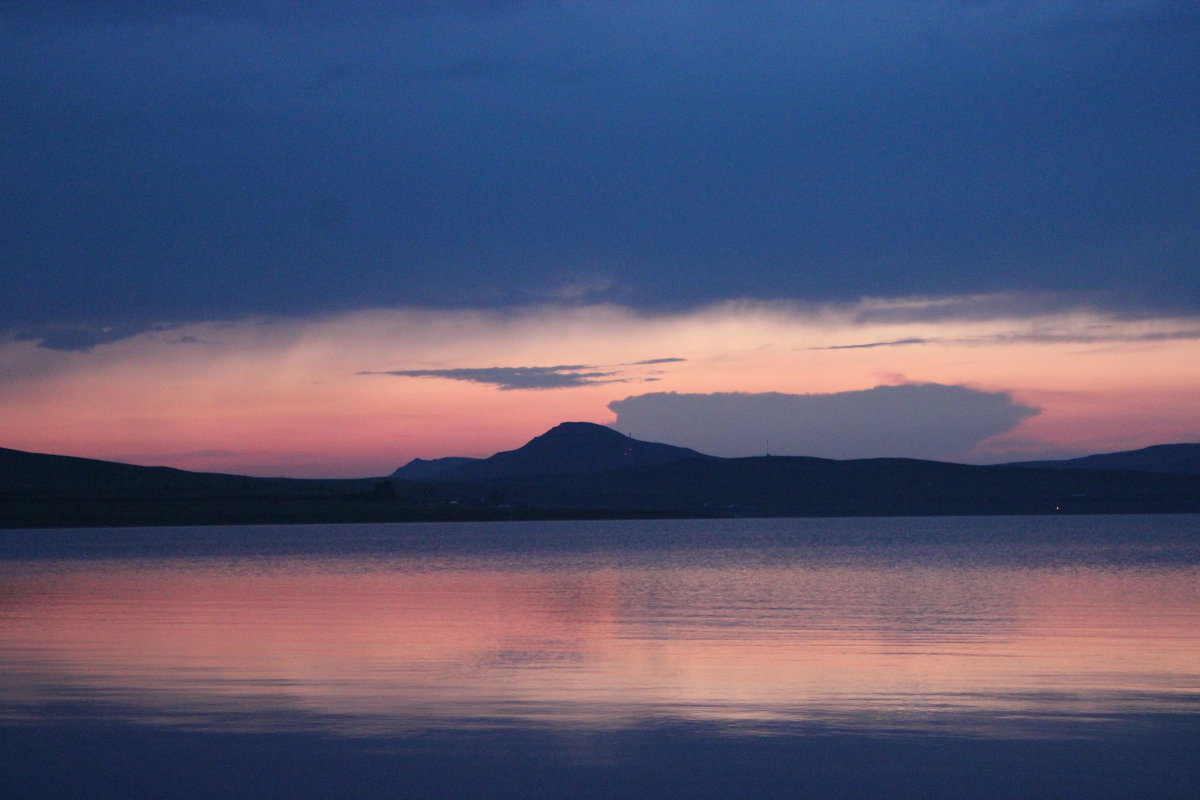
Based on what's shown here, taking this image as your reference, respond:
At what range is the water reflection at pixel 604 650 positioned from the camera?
1368cm

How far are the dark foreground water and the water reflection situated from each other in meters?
0.08

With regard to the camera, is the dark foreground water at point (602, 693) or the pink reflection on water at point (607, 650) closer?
the dark foreground water at point (602, 693)

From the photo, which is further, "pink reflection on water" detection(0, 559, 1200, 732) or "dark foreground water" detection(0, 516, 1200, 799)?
"pink reflection on water" detection(0, 559, 1200, 732)

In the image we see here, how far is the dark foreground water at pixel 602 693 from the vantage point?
34.1ft

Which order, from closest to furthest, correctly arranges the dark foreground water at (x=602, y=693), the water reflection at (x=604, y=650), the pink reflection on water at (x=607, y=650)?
the dark foreground water at (x=602, y=693)
the water reflection at (x=604, y=650)
the pink reflection on water at (x=607, y=650)

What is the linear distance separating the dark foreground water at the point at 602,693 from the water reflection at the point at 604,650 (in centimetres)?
8

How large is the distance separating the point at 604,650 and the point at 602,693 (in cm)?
465

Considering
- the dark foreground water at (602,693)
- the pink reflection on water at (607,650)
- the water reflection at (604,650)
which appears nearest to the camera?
the dark foreground water at (602,693)

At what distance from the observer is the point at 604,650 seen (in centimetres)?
1948

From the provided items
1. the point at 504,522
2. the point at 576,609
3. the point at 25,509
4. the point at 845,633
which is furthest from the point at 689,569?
the point at 504,522

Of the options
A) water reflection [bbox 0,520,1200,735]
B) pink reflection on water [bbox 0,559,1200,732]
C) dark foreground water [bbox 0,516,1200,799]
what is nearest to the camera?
dark foreground water [bbox 0,516,1200,799]

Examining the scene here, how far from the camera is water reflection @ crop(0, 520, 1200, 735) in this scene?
13680mm

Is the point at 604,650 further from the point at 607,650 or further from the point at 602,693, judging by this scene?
the point at 602,693

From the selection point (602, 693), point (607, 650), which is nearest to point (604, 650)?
point (607, 650)
